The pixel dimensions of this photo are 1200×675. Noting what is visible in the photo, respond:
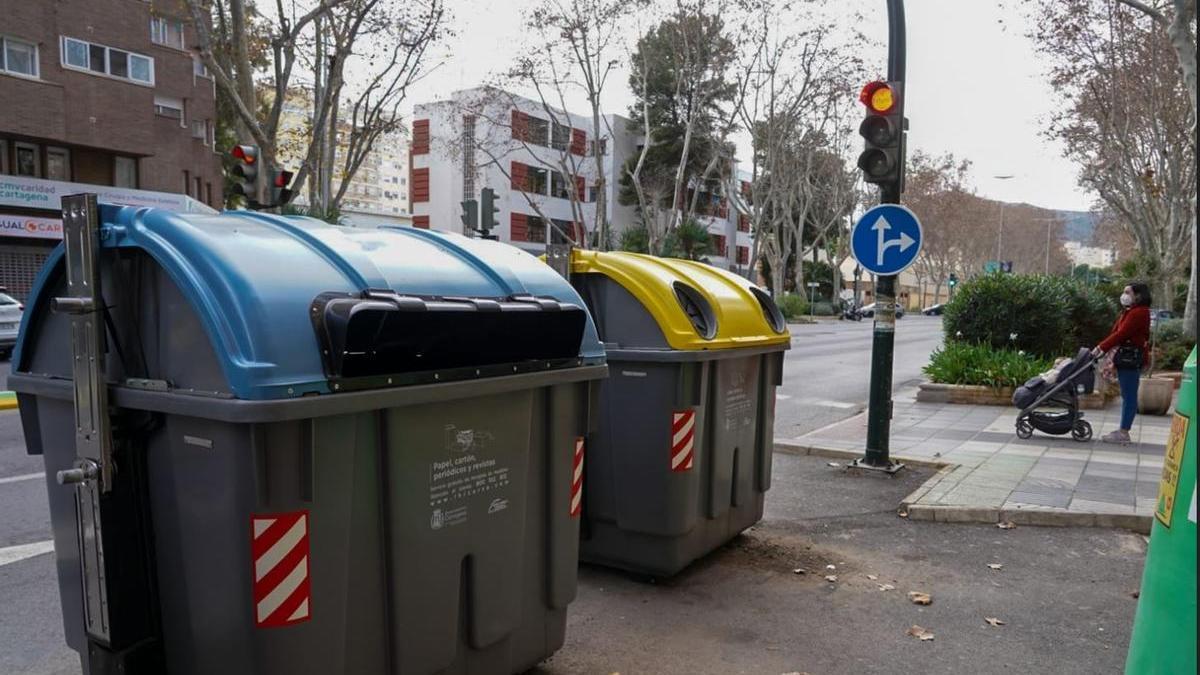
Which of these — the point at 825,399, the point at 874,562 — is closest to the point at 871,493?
the point at 874,562

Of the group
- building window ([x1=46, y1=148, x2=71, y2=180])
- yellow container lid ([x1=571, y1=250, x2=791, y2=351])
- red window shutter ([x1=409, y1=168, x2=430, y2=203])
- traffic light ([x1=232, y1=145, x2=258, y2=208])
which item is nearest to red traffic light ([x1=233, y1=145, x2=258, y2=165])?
traffic light ([x1=232, y1=145, x2=258, y2=208])

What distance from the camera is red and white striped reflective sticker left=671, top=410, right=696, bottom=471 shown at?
4.59 meters

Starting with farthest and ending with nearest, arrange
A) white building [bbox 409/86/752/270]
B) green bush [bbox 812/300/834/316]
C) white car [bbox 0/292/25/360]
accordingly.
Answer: green bush [bbox 812/300/834/316]
white building [bbox 409/86/752/270]
white car [bbox 0/292/25/360]

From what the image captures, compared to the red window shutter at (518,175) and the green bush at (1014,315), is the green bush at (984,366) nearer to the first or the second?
the green bush at (1014,315)

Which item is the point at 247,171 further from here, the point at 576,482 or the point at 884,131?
the point at 576,482

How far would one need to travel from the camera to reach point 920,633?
4.19 metres

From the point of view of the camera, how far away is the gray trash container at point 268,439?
2.39 meters

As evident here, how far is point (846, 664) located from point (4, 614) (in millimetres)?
4065

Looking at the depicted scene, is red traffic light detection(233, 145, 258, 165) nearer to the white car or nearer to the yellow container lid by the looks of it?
the yellow container lid

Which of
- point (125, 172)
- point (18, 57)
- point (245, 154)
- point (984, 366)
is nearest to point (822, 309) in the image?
point (125, 172)

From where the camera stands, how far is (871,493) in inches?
277

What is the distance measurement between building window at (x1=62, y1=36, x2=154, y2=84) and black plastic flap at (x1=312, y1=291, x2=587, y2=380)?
2781 centimetres

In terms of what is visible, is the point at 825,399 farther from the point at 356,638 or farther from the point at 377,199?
the point at 377,199

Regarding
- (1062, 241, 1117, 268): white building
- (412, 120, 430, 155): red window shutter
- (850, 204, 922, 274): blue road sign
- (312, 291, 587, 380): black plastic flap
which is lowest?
(312, 291, 587, 380): black plastic flap
